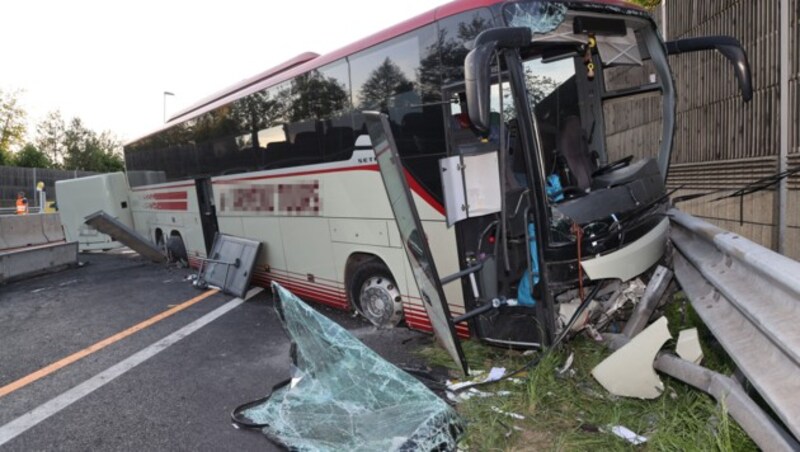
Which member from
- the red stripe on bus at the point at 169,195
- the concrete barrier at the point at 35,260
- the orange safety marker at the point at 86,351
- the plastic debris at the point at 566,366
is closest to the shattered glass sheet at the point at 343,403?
the plastic debris at the point at 566,366

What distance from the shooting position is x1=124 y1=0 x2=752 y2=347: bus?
4027mm

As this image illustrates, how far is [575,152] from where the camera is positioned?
15.6 feet

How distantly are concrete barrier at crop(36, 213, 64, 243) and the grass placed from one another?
15.6m

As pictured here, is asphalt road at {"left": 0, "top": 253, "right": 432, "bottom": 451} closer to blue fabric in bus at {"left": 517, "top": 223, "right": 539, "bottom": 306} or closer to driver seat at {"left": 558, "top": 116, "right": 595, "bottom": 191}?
blue fabric in bus at {"left": 517, "top": 223, "right": 539, "bottom": 306}

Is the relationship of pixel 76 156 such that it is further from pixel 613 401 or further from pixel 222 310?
pixel 613 401

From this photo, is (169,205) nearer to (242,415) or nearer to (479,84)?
(242,415)

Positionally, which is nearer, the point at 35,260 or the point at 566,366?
the point at 566,366

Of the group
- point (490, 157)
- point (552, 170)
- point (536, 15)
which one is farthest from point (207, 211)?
point (536, 15)

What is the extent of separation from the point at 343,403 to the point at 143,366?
2588 millimetres

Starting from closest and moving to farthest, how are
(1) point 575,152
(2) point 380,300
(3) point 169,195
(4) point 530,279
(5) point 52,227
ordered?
(4) point 530,279
(1) point 575,152
(2) point 380,300
(3) point 169,195
(5) point 52,227

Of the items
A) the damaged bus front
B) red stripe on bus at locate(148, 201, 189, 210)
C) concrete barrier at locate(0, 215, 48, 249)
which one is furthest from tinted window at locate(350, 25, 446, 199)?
concrete barrier at locate(0, 215, 48, 249)

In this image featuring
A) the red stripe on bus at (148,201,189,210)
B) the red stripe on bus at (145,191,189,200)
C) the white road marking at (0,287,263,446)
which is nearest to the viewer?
the white road marking at (0,287,263,446)

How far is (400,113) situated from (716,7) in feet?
14.5

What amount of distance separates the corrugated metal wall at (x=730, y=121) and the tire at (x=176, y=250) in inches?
343
